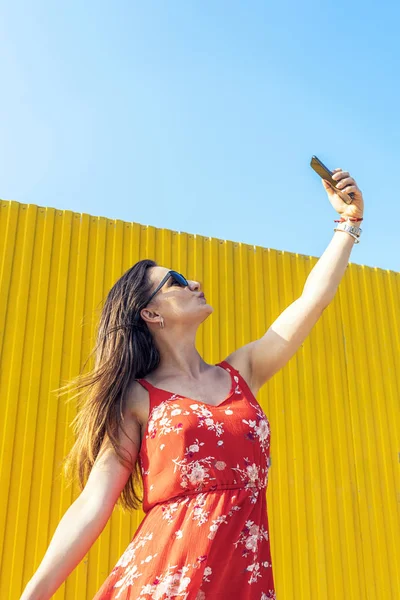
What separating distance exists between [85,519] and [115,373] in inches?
16.1

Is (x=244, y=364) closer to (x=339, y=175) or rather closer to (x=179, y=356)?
(x=179, y=356)

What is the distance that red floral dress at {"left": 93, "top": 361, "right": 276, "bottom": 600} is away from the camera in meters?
1.35

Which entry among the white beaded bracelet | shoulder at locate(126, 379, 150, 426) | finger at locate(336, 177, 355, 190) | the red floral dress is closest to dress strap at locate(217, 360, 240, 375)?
the red floral dress

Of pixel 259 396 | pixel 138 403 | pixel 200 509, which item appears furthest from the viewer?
pixel 259 396

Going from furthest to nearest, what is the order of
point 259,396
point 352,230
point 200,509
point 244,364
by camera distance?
1. point 259,396
2. point 352,230
3. point 244,364
4. point 200,509

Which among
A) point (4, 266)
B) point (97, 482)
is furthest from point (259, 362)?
point (4, 266)

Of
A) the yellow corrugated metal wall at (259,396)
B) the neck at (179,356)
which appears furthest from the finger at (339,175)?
the yellow corrugated metal wall at (259,396)

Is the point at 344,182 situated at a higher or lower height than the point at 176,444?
higher

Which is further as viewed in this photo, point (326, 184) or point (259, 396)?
point (259, 396)

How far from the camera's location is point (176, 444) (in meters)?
1.50

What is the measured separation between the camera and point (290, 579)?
12.6 ft

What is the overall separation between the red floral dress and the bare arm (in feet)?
0.27

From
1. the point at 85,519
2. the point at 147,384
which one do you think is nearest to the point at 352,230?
the point at 147,384

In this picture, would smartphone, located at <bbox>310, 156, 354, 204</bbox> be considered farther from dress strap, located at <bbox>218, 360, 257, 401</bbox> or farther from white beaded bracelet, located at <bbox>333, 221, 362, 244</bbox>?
dress strap, located at <bbox>218, 360, 257, 401</bbox>
